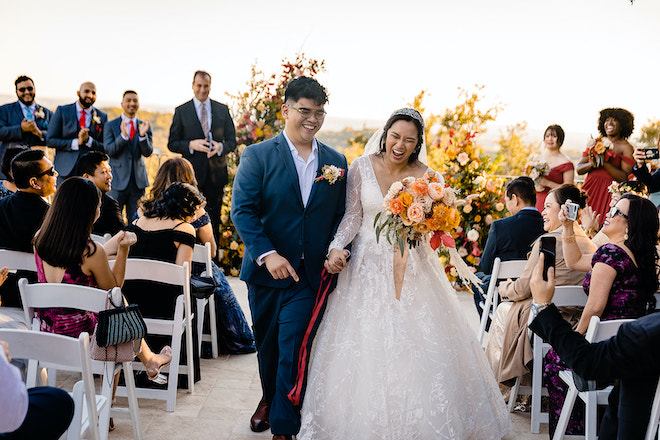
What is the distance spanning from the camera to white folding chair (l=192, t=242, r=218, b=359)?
4.08 metres

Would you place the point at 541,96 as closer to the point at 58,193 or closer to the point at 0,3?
the point at 0,3

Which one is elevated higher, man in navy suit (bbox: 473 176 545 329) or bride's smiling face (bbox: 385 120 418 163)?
bride's smiling face (bbox: 385 120 418 163)

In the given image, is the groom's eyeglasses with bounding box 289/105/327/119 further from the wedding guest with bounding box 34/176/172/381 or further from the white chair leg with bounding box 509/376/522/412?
the white chair leg with bounding box 509/376/522/412

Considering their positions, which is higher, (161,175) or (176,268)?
(161,175)

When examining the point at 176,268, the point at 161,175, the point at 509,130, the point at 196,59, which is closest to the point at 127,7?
the point at 196,59

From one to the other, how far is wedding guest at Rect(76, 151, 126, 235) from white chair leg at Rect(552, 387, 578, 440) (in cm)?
341

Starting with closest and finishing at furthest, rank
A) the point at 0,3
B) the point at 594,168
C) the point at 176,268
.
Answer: the point at 176,268
the point at 594,168
the point at 0,3

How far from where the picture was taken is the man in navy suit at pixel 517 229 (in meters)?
4.31

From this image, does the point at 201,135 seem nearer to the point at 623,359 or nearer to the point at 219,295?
the point at 219,295

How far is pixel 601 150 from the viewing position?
6137mm

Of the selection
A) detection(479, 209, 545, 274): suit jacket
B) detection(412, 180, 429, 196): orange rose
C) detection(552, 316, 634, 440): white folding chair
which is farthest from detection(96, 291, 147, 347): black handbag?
detection(479, 209, 545, 274): suit jacket

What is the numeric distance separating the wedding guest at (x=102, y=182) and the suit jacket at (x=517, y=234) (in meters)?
3.03

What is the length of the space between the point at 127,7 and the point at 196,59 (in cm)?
245

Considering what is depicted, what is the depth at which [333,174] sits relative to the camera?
303 cm
